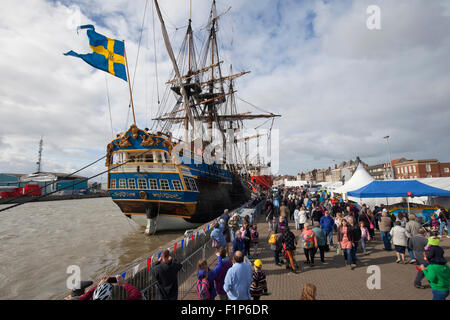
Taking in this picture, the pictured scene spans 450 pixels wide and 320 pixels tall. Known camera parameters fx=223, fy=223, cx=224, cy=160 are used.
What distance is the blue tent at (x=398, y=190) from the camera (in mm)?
11609

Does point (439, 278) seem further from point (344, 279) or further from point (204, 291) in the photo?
point (204, 291)

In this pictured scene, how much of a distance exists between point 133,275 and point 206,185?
12.5 metres

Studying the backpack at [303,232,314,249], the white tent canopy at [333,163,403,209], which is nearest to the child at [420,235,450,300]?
the backpack at [303,232,314,249]

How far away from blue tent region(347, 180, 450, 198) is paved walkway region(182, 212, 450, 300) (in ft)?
15.0

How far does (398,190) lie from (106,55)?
54.0 ft

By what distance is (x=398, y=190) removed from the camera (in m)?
12.2

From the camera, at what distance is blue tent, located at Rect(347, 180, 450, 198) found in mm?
11609

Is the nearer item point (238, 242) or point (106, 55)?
point (238, 242)

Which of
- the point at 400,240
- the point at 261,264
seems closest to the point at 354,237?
the point at 400,240

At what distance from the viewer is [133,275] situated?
4.30m

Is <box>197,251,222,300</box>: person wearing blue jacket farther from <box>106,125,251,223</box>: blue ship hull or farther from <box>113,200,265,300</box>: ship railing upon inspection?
<box>106,125,251,223</box>: blue ship hull

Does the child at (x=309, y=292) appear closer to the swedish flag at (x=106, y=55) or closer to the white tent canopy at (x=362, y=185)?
the swedish flag at (x=106, y=55)
